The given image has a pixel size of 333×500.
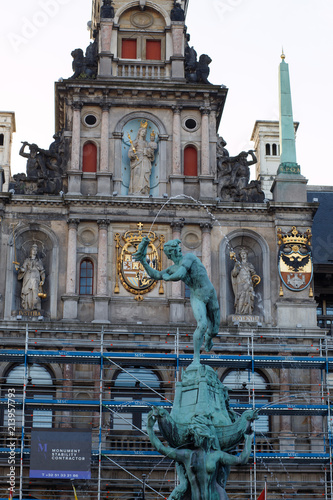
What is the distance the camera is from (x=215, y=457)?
20141 millimetres

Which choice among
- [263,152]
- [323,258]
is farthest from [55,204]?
[263,152]

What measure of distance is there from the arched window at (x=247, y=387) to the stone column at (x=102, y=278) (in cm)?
523

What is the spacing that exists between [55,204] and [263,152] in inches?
825

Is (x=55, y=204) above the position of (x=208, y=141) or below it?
below

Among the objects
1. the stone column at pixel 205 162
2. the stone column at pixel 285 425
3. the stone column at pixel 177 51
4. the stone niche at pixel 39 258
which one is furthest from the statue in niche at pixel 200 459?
the stone column at pixel 177 51

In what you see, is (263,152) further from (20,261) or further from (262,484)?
(262,484)

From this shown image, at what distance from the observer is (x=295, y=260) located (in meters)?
40.1

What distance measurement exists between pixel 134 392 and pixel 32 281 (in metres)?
5.78

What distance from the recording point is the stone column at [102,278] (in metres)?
38.7

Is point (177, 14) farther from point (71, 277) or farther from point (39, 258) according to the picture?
point (71, 277)

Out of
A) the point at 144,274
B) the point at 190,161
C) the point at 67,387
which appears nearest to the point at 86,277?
the point at 144,274

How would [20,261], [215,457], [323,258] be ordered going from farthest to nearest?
[323,258] → [20,261] → [215,457]

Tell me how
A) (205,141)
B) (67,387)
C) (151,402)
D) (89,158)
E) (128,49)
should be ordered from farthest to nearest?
(128,49)
(205,141)
(89,158)
(67,387)
(151,402)

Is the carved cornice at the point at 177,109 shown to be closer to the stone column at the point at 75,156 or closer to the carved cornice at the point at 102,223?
the stone column at the point at 75,156
